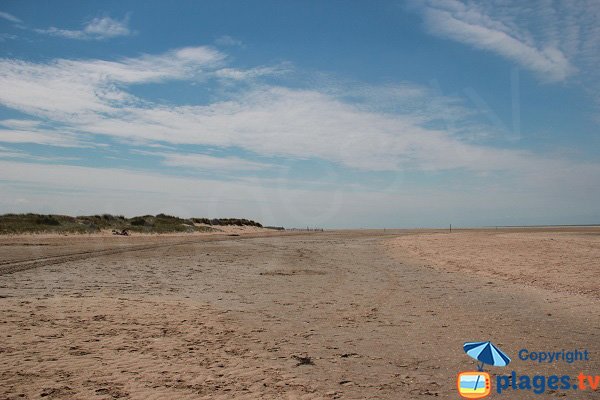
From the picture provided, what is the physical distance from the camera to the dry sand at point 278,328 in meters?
6.47

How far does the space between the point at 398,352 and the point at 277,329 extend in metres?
2.75

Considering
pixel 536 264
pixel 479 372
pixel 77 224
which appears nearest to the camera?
pixel 479 372

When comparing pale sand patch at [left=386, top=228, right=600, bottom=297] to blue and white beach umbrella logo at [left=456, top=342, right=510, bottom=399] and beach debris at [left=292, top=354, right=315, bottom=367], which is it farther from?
beach debris at [left=292, top=354, right=315, bottom=367]

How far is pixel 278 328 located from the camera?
9664 millimetres

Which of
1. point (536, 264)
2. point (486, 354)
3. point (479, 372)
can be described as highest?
point (536, 264)

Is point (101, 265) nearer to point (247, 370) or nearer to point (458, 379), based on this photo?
point (247, 370)

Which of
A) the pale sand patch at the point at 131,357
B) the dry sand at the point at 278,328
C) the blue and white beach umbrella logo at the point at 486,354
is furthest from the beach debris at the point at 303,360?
the blue and white beach umbrella logo at the point at 486,354

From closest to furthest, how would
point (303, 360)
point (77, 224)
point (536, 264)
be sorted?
point (303, 360), point (536, 264), point (77, 224)

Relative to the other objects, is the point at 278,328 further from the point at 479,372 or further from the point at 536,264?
the point at 536,264

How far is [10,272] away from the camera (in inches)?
703

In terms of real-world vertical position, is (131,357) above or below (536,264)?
below

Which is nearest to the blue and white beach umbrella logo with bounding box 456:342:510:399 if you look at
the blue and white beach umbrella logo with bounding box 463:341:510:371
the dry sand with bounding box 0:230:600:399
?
the blue and white beach umbrella logo with bounding box 463:341:510:371

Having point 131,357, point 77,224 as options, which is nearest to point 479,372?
point 131,357

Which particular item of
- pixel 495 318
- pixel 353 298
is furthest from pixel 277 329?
pixel 495 318
